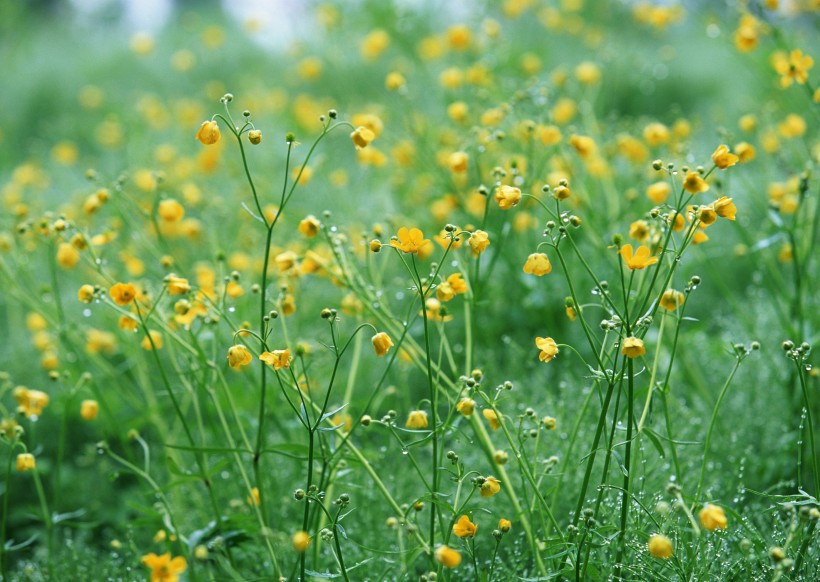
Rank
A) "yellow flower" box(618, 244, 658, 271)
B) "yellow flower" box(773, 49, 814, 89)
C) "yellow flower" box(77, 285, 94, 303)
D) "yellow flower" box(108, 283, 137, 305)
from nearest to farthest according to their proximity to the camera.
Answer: "yellow flower" box(618, 244, 658, 271) → "yellow flower" box(108, 283, 137, 305) → "yellow flower" box(77, 285, 94, 303) → "yellow flower" box(773, 49, 814, 89)

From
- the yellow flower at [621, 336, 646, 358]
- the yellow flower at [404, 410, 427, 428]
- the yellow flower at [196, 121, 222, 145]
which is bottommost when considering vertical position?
the yellow flower at [404, 410, 427, 428]

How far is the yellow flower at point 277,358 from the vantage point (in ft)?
3.48

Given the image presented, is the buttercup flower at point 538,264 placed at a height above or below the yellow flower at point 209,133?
below

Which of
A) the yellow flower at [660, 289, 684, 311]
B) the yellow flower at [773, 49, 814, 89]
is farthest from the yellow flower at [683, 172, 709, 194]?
the yellow flower at [773, 49, 814, 89]

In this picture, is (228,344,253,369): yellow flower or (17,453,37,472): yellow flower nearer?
(228,344,253,369): yellow flower

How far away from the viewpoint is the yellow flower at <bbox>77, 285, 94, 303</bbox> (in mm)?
1284

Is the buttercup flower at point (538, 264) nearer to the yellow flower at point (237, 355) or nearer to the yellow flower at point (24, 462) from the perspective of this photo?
the yellow flower at point (237, 355)

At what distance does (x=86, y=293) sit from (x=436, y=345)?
0.78 metres

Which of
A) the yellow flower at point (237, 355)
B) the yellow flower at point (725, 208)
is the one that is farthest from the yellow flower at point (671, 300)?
the yellow flower at point (237, 355)

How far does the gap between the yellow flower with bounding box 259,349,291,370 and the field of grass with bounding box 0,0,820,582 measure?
31 millimetres

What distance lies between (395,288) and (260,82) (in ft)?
8.42

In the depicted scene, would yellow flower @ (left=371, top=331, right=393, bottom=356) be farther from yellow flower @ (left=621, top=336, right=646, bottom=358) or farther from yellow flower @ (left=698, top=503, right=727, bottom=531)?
yellow flower @ (left=698, top=503, right=727, bottom=531)

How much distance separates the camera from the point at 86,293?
Result: 1.30m

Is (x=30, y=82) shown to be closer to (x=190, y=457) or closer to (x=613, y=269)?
(x=190, y=457)
